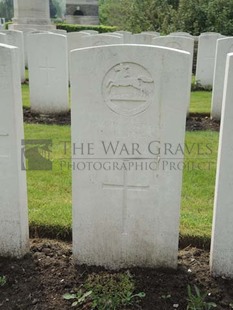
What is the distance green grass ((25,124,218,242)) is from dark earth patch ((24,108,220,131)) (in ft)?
3.62

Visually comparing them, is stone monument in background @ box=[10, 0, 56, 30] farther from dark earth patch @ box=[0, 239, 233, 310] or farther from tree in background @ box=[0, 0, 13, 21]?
tree in background @ box=[0, 0, 13, 21]

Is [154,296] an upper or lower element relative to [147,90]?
lower

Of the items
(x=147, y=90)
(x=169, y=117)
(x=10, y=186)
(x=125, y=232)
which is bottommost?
(x=125, y=232)

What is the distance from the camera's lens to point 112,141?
2688mm

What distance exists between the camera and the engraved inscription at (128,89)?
99.9 inches

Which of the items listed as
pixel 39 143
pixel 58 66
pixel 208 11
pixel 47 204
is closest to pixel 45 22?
pixel 208 11

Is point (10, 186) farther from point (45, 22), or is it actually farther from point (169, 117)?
point (45, 22)

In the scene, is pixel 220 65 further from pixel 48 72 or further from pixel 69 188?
pixel 69 188

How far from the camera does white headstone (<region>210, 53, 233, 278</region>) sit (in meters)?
2.49

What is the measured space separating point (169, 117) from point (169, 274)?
1117 mm

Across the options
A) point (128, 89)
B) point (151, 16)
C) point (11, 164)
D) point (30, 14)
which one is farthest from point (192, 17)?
point (11, 164)

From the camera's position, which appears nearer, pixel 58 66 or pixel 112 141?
pixel 112 141

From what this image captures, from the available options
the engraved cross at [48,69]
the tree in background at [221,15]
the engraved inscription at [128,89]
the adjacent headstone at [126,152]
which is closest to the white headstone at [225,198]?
the adjacent headstone at [126,152]

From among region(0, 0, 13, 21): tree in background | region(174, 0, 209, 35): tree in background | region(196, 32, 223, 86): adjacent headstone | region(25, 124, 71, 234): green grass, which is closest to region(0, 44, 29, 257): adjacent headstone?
region(25, 124, 71, 234): green grass
